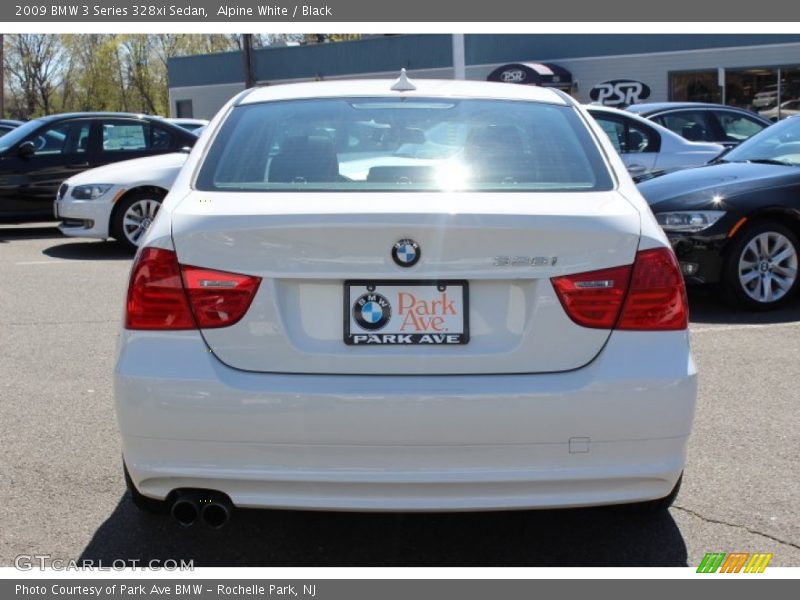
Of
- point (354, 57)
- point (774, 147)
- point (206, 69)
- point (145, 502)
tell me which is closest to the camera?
point (145, 502)

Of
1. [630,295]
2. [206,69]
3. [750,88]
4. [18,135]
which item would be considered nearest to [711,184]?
[630,295]

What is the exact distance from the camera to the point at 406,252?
3.20m

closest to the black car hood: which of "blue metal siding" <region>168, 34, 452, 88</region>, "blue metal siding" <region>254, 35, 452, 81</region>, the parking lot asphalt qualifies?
the parking lot asphalt

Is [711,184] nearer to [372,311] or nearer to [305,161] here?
[305,161]

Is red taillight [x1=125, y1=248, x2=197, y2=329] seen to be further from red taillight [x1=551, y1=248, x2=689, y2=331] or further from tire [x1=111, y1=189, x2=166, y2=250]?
tire [x1=111, y1=189, x2=166, y2=250]

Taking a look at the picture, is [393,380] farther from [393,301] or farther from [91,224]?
[91,224]

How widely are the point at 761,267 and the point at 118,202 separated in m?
6.85

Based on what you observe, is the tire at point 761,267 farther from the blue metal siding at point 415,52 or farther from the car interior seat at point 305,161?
the blue metal siding at point 415,52

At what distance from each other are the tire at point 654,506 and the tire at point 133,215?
28.5 feet

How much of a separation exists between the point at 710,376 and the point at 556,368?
322cm

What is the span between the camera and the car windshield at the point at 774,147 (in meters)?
9.02

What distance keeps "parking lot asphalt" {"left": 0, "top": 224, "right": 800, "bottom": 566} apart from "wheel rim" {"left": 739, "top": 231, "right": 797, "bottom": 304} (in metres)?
1.75

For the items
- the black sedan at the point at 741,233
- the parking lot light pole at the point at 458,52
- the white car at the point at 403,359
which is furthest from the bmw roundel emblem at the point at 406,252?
the parking lot light pole at the point at 458,52

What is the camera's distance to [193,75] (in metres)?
44.7
